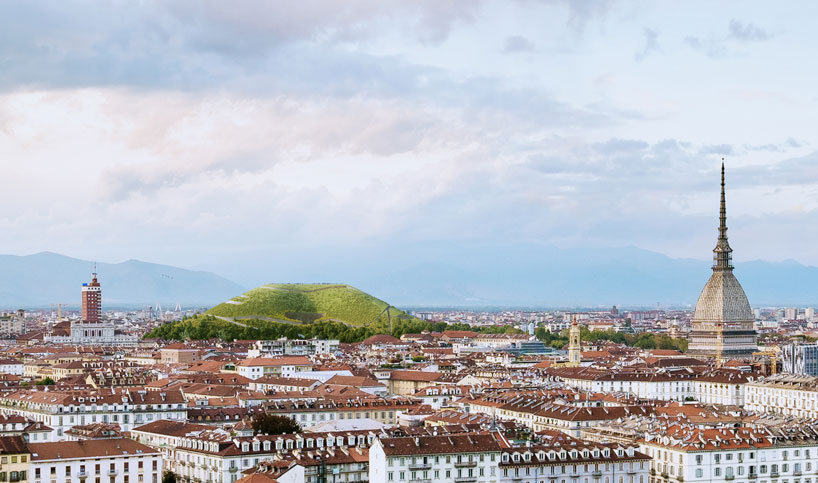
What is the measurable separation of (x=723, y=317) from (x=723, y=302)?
7.50 ft

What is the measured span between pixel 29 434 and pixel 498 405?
2912 centimetres

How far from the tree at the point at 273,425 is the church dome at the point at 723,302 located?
106718 millimetres

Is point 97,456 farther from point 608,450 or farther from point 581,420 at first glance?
point 581,420

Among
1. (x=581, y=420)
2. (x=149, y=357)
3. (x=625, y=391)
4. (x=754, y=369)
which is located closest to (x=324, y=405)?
(x=581, y=420)

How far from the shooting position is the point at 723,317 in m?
162

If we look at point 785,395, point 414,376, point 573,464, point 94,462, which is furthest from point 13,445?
point 785,395

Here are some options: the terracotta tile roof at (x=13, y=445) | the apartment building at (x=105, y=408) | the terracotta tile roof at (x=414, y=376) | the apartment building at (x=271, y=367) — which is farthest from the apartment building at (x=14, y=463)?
the apartment building at (x=271, y=367)

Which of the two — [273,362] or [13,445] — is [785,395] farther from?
[13,445]

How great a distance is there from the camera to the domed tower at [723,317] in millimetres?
158000

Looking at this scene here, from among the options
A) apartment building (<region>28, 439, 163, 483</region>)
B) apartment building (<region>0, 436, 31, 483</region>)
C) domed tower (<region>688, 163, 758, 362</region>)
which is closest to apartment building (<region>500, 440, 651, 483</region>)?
apartment building (<region>28, 439, 163, 483</region>)

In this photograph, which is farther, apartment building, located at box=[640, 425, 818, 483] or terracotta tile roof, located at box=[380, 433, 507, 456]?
apartment building, located at box=[640, 425, 818, 483]

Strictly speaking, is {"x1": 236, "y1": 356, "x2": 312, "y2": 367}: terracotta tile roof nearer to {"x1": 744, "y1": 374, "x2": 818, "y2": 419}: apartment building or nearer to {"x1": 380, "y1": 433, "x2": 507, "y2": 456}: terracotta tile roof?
{"x1": 744, "y1": 374, "x2": 818, "y2": 419}: apartment building

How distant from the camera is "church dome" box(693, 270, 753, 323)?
16238 centimetres

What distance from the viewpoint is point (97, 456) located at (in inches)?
2191
